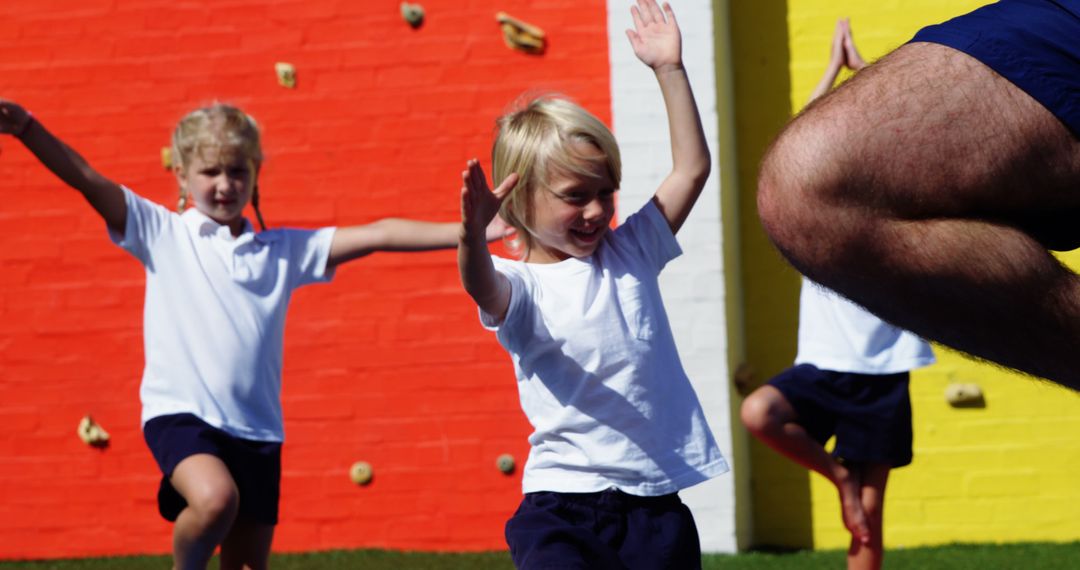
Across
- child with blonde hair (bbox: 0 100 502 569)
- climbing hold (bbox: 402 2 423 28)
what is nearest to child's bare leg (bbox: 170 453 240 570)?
child with blonde hair (bbox: 0 100 502 569)

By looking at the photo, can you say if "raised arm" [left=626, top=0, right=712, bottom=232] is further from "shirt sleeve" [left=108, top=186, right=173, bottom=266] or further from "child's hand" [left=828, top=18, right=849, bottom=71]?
"child's hand" [left=828, top=18, right=849, bottom=71]

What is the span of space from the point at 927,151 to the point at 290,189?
4.39 m

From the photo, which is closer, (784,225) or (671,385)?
(784,225)

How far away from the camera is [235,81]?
575 centimetres

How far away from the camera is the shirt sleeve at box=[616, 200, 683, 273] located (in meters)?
3.06

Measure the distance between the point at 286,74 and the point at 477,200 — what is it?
332 centimetres

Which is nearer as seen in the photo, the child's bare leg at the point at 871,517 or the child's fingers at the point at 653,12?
the child's fingers at the point at 653,12

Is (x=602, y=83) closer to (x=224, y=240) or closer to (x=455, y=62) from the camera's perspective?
(x=455, y=62)

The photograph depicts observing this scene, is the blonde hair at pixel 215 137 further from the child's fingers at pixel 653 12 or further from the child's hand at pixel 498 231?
the child's fingers at pixel 653 12

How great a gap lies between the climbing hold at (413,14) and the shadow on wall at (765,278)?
1242 mm

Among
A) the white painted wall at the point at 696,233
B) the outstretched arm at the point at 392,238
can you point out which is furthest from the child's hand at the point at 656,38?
the white painted wall at the point at 696,233

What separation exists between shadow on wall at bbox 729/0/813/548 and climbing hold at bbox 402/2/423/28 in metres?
1.24

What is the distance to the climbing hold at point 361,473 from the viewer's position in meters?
5.62

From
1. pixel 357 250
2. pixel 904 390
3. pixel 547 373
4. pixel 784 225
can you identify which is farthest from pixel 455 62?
pixel 784 225
